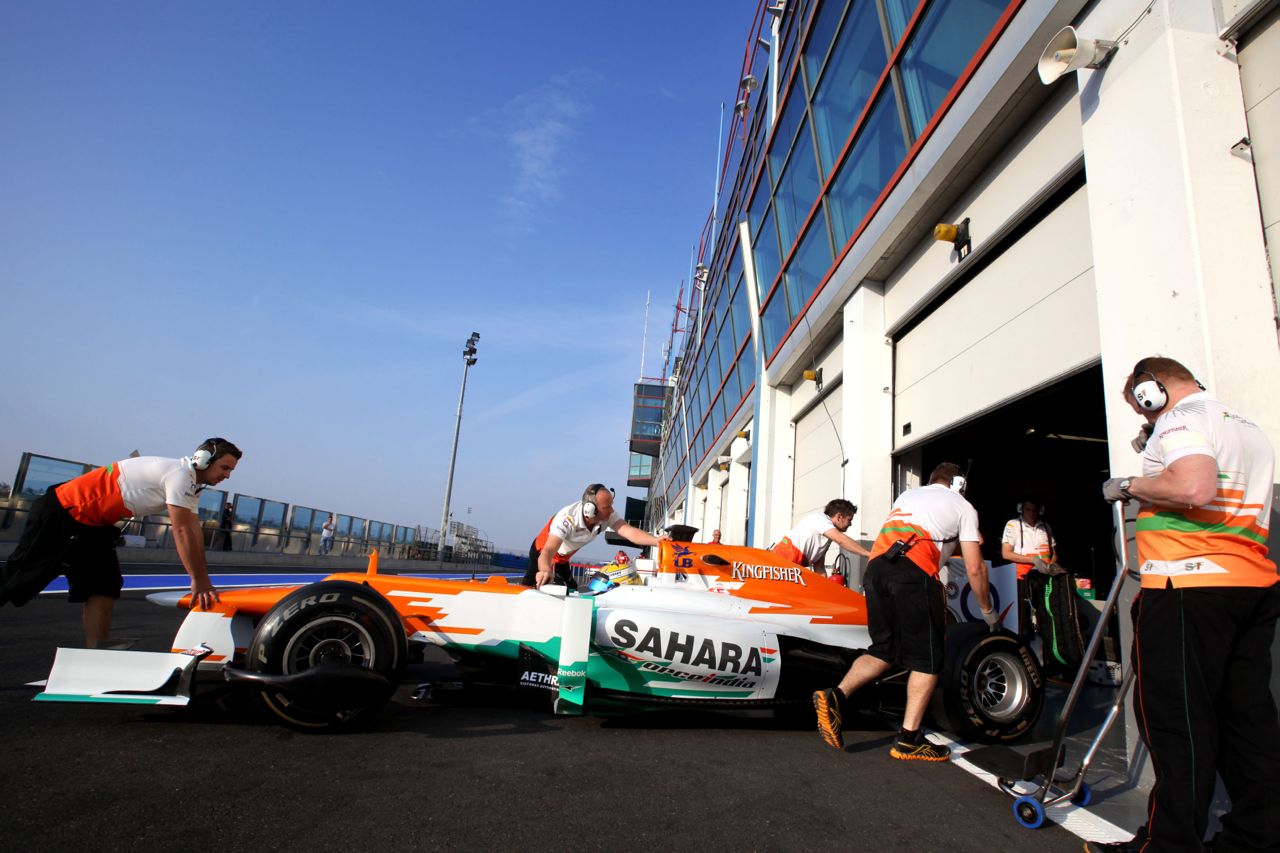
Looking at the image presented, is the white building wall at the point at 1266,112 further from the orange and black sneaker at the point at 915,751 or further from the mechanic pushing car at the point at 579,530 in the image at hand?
the mechanic pushing car at the point at 579,530

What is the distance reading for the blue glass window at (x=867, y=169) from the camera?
7148 mm

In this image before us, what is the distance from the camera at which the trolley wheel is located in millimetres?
2350

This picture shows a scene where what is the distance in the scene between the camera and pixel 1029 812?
7.81 ft

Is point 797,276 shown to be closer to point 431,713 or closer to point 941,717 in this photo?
point 941,717

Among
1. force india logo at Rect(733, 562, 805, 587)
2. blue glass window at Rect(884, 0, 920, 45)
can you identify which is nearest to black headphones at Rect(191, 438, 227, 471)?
force india logo at Rect(733, 562, 805, 587)

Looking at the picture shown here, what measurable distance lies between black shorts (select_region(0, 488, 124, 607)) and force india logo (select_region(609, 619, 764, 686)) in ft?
8.69

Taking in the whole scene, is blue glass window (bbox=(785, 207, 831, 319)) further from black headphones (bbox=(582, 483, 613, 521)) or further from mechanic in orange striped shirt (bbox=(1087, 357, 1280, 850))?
mechanic in orange striped shirt (bbox=(1087, 357, 1280, 850))

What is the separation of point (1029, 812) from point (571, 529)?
3.22m

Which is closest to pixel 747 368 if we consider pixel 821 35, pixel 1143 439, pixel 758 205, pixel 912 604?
pixel 758 205

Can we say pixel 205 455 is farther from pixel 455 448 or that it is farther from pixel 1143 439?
pixel 455 448

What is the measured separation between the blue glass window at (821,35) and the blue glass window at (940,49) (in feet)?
8.74

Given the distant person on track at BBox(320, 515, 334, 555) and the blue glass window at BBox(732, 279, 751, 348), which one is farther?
the distant person on track at BBox(320, 515, 334, 555)

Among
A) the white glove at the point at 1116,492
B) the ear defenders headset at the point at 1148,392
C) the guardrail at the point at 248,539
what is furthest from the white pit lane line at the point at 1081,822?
the guardrail at the point at 248,539

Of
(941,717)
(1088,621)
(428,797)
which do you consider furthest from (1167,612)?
(1088,621)
